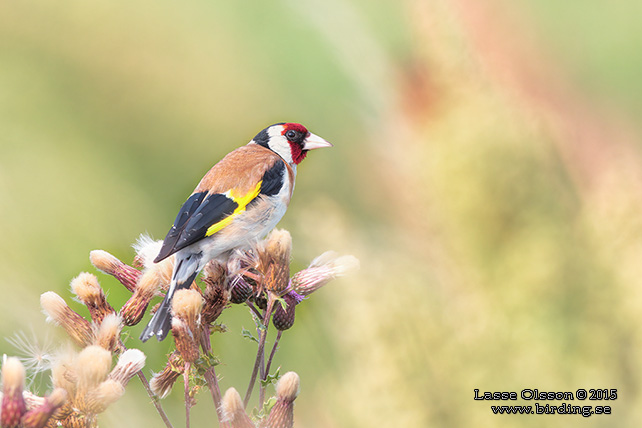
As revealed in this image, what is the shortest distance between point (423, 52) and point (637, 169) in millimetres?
347

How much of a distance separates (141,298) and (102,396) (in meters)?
0.19

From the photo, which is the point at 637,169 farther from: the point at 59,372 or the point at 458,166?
the point at 59,372

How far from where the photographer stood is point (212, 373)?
2.36ft

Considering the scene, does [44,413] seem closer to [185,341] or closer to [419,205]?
[185,341]

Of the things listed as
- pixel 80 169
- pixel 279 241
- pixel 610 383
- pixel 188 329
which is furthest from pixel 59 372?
pixel 80 169

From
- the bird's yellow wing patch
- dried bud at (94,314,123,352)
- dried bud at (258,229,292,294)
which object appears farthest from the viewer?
the bird's yellow wing patch

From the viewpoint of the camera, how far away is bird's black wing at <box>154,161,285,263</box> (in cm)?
90

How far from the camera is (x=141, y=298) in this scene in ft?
2.62

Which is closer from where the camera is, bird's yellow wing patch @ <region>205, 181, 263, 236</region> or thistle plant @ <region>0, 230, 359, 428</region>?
thistle plant @ <region>0, 230, 359, 428</region>

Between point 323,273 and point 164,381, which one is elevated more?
point 323,273

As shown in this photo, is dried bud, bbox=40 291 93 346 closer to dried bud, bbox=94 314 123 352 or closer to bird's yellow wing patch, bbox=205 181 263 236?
dried bud, bbox=94 314 123 352

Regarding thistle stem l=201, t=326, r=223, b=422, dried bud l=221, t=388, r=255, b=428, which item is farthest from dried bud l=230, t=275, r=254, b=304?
dried bud l=221, t=388, r=255, b=428

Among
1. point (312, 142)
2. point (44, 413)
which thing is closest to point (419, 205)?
point (312, 142)

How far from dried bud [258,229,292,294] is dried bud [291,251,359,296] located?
2cm
